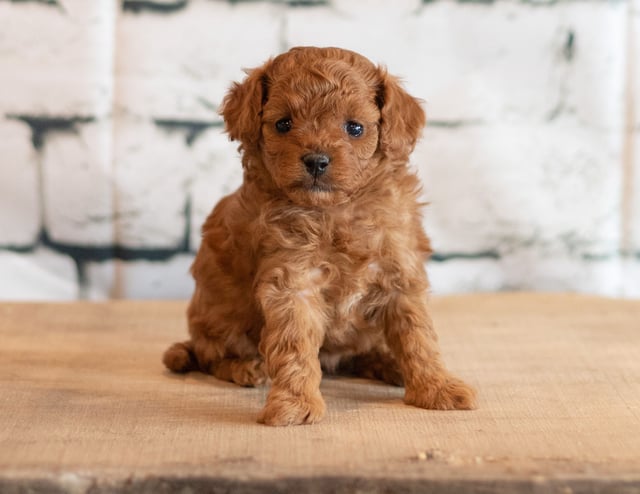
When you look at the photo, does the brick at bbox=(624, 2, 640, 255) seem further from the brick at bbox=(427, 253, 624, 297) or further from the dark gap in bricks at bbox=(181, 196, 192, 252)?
the dark gap in bricks at bbox=(181, 196, 192, 252)

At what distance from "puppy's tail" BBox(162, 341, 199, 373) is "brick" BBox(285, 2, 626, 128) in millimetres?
1588

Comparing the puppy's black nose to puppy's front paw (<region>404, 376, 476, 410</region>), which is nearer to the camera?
the puppy's black nose

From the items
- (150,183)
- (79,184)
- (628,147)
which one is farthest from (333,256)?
(628,147)

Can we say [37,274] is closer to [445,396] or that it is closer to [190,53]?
[190,53]

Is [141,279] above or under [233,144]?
under

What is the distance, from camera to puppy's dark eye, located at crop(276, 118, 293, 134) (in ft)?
8.31

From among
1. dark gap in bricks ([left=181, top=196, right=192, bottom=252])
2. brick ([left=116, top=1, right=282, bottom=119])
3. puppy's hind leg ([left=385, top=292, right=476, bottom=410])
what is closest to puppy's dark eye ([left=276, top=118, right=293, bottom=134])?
puppy's hind leg ([left=385, top=292, right=476, bottom=410])

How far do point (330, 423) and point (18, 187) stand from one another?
2.19 metres

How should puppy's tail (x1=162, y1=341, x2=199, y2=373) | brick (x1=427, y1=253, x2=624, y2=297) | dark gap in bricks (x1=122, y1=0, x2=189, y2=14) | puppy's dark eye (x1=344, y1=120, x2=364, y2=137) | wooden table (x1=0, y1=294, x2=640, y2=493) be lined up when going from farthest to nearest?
1. brick (x1=427, y1=253, x2=624, y2=297)
2. dark gap in bricks (x1=122, y1=0, x2=189, y2=14)
3. puppy's tail (x1=162, y1=341, x2=199, y2=373)
4. puppy's dark eye (x1=344, y1=120, x2=364, y2=137)
5. wooden table (x1=0, y1=294, x2=640, y2=493)

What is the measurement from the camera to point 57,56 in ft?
13.2

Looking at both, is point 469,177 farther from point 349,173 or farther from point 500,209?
point 349,173

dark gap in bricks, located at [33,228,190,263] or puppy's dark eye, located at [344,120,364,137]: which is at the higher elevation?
puppy's dark eye, located at [344,120,364,137]

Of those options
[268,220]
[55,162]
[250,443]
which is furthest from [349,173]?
[55,162]

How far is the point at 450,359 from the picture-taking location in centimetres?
312
